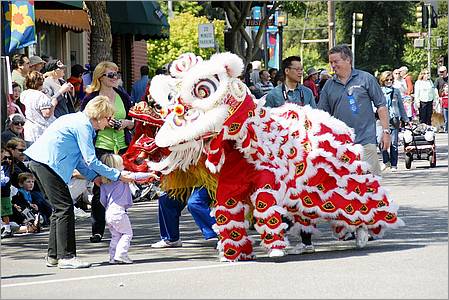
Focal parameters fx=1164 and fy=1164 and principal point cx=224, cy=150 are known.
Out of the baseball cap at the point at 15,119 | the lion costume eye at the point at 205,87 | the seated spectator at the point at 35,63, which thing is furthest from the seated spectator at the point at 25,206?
the lion costume eye at the point at 205,87

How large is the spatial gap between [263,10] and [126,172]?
1145 inches

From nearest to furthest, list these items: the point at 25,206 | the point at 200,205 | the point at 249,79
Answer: the point at 200,205 → the point at 25,206 → the point at 249,79

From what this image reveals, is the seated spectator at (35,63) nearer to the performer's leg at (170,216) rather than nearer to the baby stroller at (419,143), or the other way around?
the performer's leg at (170,216)

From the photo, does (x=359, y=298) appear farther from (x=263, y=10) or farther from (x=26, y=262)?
(x=263, y=10)

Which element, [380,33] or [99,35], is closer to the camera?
[99,35]

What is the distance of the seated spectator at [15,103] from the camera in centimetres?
1596

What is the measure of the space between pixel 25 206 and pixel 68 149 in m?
3.94

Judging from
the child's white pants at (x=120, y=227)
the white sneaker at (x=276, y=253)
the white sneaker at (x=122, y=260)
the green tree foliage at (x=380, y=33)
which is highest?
the green tree foliage at (x=380, y=33)

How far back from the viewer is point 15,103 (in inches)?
653

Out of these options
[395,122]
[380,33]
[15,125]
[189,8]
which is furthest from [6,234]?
[380,33]

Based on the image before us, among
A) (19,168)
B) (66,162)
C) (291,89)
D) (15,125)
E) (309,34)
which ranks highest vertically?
(309,34)

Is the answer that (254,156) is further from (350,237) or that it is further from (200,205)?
(350,237)

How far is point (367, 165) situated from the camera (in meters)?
11.7

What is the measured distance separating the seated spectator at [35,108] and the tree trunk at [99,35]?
310cm
